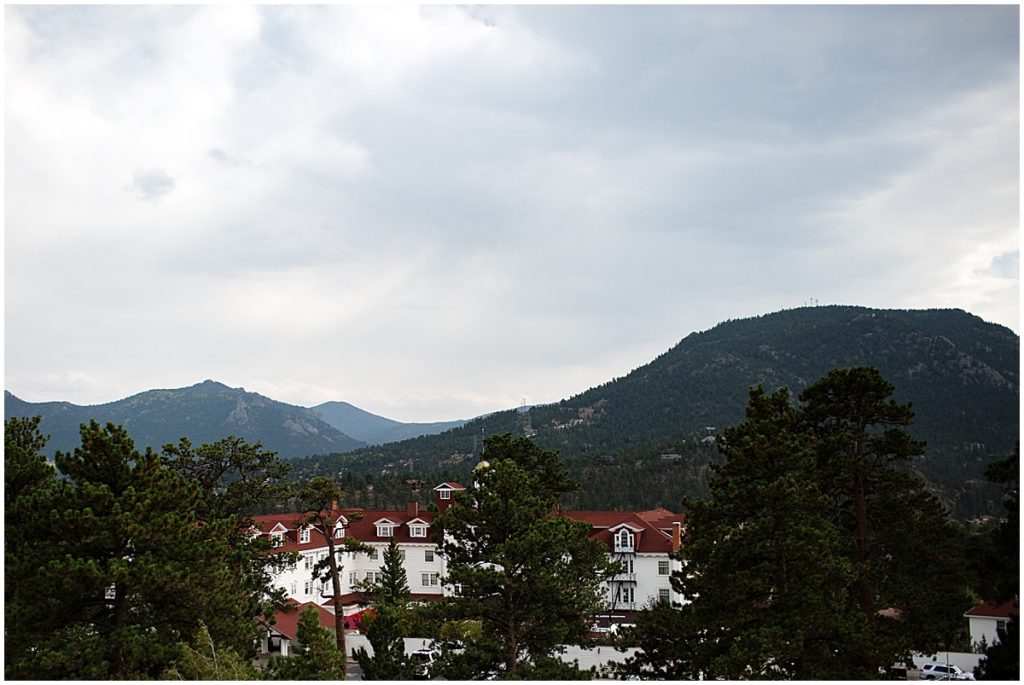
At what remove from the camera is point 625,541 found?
42500 mm

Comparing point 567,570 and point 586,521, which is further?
point 586,521

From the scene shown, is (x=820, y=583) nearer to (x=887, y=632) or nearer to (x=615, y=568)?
(x=887, y=632)

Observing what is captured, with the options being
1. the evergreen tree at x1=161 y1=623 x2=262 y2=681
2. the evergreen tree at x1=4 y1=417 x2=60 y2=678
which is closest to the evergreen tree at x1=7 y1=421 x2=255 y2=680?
the evergreen tree at x1=4 y1=417 x2=60 y2=678

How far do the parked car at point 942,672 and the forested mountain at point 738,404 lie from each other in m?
38.7

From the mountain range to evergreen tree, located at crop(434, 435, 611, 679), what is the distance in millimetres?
49401

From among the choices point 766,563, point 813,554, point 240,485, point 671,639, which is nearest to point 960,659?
point 671,639

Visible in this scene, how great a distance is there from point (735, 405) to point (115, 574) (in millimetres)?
104361

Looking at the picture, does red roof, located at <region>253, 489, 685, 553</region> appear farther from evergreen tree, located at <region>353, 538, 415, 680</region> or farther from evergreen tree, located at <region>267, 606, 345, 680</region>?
evergreen tree, located at <region>267, 606, 345, 680</region>

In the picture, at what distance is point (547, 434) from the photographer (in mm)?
Answer: 118438

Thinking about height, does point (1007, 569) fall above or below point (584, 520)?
above

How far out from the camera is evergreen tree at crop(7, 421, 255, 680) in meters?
13.4

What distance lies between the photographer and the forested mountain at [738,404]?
240 feet

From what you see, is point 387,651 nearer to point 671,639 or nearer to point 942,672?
point 671,639

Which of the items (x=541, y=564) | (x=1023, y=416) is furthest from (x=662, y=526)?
(x=1023, y=416)
